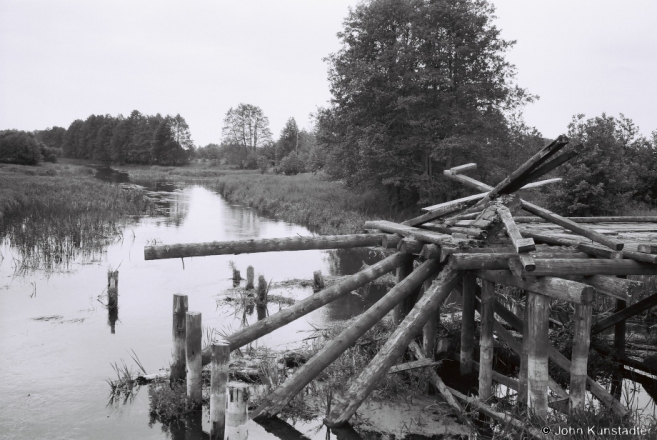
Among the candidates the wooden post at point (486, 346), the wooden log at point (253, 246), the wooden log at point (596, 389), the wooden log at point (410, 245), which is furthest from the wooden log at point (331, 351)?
the wooden log at point (596, 389)

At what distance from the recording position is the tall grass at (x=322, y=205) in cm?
2772

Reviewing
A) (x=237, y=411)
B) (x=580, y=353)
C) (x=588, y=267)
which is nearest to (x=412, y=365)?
(x=580, y=353)

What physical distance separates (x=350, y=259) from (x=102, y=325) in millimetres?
10612

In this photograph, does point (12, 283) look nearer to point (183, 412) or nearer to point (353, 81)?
point (183, 412)

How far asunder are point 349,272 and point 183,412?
11.4 metres

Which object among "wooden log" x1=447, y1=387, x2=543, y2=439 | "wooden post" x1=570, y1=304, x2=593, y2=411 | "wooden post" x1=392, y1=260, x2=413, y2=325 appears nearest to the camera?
"wooden log" x1=447, y1=387, x2=543, y2=439

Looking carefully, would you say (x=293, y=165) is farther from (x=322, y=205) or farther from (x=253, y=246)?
(x=253, y=246)

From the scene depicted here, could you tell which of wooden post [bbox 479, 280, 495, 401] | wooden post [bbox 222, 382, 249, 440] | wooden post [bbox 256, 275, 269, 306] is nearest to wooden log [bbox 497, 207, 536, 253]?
wooden post [bbox 479, 280, 495, 401]

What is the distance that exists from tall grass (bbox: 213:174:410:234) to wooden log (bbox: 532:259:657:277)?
57.4 ft

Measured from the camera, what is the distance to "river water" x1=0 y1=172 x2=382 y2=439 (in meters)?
7.71

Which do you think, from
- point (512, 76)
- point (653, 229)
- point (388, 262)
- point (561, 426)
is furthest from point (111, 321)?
point (512, 76)

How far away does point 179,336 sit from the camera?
762 cm

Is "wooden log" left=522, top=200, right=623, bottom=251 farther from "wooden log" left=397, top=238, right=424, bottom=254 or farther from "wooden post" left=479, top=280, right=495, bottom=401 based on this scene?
"wooden log" left=397, top=238, right=424, bottom=254

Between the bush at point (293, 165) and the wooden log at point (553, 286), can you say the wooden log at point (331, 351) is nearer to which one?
the wooden log at point (553, 286)
